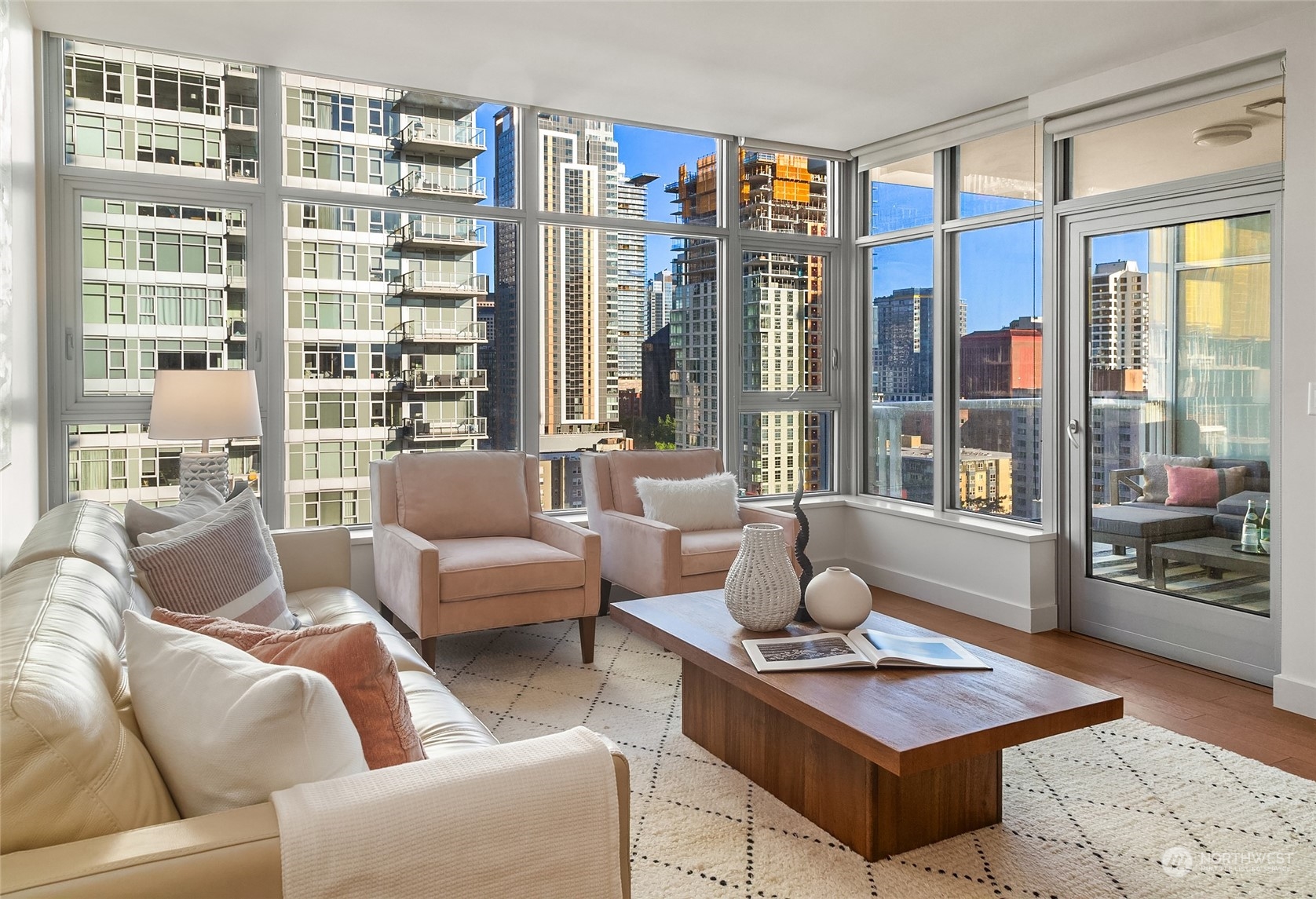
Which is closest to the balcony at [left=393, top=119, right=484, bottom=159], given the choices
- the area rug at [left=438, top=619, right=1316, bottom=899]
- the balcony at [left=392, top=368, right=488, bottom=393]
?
the balcony at [left=392, top=368, right=488, bottom=393]

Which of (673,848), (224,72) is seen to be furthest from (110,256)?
(673,848)

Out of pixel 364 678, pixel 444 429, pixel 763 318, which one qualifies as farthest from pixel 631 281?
pixel 364 678

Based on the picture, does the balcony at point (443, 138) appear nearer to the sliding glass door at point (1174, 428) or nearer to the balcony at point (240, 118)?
the balcony at point (240, 118)

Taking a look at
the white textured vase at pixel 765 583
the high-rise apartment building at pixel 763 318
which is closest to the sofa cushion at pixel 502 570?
the white textured vase at pixel 765 583

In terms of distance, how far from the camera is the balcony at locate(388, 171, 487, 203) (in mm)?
4461

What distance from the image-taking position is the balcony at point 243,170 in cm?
410

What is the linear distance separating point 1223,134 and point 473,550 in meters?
3.47

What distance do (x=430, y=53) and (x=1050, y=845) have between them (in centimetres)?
361

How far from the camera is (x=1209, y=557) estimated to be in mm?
3744

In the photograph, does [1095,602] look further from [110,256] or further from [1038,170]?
[110,256]

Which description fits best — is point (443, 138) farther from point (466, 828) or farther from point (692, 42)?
point (466, 828)

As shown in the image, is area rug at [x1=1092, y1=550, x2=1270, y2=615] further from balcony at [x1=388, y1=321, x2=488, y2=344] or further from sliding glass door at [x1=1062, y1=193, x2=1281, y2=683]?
balcony at [x1=388, y1=321, x2=488, y2=344]

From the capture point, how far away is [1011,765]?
2740 millimetres

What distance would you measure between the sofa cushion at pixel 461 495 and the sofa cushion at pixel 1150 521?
2.67 metres
